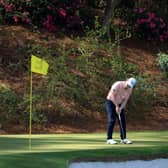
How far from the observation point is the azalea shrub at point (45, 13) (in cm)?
2283

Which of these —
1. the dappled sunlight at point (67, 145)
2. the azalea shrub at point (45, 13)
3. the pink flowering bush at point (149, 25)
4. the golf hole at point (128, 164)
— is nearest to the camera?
the golf hole at point (128, 164)

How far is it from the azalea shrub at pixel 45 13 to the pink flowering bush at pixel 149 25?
92.6 inches

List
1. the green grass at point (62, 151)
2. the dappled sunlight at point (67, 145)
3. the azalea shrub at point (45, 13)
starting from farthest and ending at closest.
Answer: the azalea shrub at point (45, 13)
the dappled sunlight at point (67, 145)
the green grass at point (62, 151)

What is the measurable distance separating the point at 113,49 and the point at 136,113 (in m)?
4.04

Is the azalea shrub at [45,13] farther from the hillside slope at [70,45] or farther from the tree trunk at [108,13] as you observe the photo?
the tree trunk at [108,13]

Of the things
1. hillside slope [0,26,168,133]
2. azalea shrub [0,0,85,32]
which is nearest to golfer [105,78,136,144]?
hillside slope [0,26,168,133]

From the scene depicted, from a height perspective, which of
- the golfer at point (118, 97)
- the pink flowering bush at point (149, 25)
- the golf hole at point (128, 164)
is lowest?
the golf hole at point (128, 164)

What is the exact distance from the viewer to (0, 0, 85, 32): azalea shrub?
22.8 meters

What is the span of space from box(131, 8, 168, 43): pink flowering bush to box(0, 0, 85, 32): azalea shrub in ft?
7.71

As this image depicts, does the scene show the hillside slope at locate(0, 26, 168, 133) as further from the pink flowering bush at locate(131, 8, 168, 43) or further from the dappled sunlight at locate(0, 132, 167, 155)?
the dappled sunlight at locate(0, 132, 167, 155)

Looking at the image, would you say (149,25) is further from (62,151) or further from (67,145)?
(62,151)

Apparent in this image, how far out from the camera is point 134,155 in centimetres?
1036

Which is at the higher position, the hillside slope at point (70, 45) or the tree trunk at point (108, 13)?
the tree trunk at point (108, 13)

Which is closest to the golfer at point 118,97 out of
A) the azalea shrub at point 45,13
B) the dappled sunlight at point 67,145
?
the dappled sunlight at point 67,145
